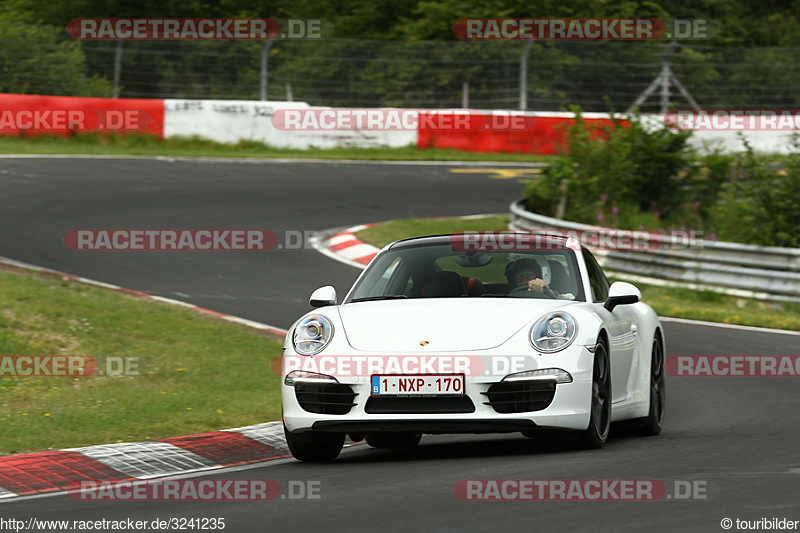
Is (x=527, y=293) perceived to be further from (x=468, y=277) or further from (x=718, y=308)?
(x=718, y=308)

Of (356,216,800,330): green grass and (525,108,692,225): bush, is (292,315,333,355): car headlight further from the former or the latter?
(525,108,692,225): bush

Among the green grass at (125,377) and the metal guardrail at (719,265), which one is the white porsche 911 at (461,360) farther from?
the metal guardrail at (719,265)

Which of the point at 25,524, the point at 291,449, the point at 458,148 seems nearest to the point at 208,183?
the point at 458,148

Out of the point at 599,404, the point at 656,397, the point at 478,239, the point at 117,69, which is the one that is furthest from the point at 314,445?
the point at 117,69

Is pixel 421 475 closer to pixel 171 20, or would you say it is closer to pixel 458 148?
pixel 458 148

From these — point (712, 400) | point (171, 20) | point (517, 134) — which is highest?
point (171, 20)

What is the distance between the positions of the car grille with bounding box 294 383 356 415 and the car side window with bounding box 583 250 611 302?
182 cm

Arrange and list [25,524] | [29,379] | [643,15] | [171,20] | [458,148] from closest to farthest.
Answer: [25,524]
[29,379]
[458,148]
[171,20]
[643,15]

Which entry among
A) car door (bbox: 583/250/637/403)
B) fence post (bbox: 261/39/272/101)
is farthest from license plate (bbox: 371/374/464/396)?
fence post (bbox: 261/39/272/101)

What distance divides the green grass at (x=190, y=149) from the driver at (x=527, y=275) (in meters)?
19.0

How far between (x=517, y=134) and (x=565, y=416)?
23.1 metres

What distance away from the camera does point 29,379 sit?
382 inches

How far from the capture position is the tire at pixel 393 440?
818 cm

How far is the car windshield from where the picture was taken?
8.04 metres
